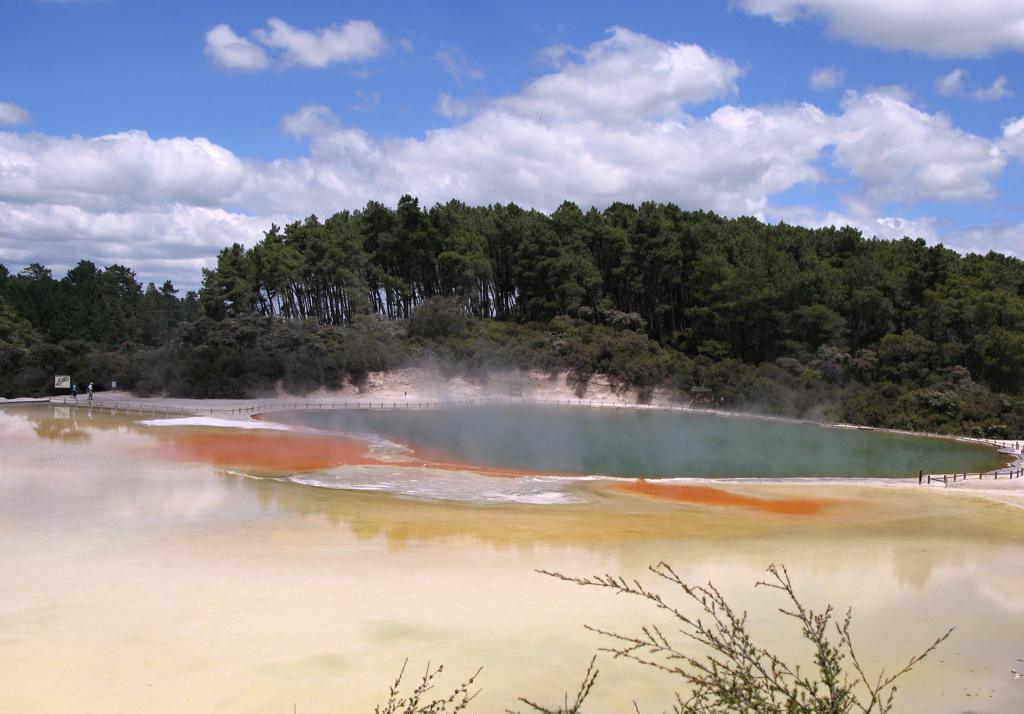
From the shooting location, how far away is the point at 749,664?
971 cm

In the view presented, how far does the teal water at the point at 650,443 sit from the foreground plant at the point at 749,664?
50.7 ft

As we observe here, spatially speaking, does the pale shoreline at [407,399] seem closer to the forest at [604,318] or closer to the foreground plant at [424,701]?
the forest at [604,318]

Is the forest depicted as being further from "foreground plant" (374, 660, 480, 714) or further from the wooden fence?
"foreground plant" (374, 660, 480, 714)

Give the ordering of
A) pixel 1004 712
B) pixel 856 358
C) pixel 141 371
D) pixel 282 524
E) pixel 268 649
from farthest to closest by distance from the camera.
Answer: pixel 141 371
pixel 856 358
pixel 282 524
pixel 268 649
pixel 1004 712

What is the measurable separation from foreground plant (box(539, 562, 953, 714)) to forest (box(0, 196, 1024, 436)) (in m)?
33.5

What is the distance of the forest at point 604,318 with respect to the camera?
149ft

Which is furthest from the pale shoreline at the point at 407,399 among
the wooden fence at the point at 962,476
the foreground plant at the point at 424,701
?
the foreground plant at the point at 424,701

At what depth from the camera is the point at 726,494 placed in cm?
2475

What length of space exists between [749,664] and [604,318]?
50334 millimetres

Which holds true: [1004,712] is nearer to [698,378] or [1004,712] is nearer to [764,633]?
[764,633]

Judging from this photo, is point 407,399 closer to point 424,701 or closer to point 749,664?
point 424,701

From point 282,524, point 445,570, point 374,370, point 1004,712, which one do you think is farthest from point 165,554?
point 374,370

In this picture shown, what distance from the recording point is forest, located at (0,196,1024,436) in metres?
45.4

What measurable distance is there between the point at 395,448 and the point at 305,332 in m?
24.4
